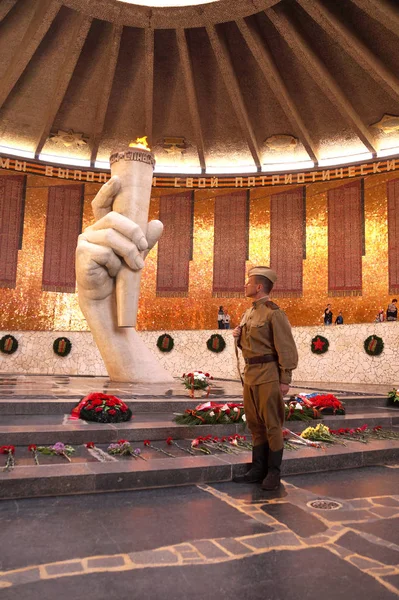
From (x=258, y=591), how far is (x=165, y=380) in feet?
19.8

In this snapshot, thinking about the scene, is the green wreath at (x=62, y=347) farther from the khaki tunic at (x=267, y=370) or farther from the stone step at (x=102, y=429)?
the khaki tunic at (x=267, y=370)

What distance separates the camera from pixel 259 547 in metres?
2.07

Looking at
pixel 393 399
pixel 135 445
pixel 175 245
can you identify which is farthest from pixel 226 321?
pixel 135 445

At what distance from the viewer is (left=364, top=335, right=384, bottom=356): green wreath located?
10.2 meters

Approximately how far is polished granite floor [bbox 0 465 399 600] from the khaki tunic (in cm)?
40

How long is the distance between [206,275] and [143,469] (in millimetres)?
→ 12236

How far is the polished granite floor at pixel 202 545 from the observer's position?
172 centimetres

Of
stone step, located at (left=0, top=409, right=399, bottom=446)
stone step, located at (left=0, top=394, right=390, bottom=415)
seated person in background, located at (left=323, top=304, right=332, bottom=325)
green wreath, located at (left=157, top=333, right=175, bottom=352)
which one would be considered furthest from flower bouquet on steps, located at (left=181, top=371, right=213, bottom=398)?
seated person in background, located at (left=323, top=304, right=332, bottom=325)

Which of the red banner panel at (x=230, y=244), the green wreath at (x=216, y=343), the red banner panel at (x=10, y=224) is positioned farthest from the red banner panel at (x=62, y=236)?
the green wreath at (x=216, y=343)

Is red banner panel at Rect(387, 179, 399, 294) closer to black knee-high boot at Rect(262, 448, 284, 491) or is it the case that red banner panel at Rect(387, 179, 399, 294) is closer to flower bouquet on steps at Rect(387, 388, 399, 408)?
flower bouquet on steps at Rect(387, 388, 399, 408)

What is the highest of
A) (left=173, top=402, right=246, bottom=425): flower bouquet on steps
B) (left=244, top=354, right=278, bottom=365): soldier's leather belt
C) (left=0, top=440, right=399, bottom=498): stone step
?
(left=244, top=354, right=278, bottom=365): soldier's leather belt

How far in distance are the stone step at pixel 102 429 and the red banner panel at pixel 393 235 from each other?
9222 mm

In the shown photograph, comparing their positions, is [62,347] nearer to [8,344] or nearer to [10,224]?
[8,344]

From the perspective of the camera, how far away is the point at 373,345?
10.3 metres
